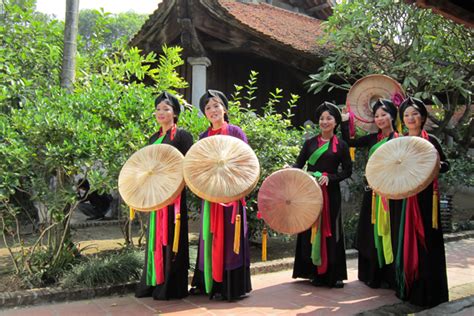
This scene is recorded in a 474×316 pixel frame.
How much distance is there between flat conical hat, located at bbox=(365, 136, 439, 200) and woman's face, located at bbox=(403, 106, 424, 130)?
0.52 ft

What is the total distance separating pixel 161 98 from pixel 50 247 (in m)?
1.74

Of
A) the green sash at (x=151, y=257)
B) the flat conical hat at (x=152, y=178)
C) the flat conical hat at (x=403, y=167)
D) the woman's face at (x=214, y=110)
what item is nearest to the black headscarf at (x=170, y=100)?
the woman's face at (x=214, y=110)

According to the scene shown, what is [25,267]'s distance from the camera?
387cm

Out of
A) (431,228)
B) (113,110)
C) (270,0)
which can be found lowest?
(431,228)

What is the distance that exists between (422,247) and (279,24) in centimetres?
657

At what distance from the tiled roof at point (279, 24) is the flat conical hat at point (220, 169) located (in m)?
4.34

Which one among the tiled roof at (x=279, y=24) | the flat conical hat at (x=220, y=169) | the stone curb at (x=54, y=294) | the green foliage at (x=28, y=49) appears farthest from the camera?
the tiled roof at (x=279, y=24)

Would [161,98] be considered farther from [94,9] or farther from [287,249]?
[287,249]

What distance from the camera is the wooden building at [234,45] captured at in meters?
7.36

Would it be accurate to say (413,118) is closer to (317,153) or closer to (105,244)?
(317,153)

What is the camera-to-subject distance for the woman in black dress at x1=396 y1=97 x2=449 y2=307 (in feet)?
11.1

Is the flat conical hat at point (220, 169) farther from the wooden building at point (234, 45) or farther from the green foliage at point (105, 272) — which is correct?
the wooden building at point (234, 45)

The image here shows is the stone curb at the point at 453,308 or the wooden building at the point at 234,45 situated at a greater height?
the wooden building at the point at 234,45

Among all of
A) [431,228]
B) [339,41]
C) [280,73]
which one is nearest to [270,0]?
[280,73]
